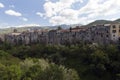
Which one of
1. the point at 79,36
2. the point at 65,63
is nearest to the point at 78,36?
the point at 79,36

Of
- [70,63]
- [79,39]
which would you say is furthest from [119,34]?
[70,63]

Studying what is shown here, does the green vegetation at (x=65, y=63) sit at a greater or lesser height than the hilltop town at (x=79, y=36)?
lesser

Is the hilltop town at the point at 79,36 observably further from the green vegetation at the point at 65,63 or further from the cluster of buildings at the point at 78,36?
the green vegetation at the point at 65,63

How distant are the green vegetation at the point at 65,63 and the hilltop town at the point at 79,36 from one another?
20095 mm

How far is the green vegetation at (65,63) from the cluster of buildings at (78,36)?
20075 millimetres

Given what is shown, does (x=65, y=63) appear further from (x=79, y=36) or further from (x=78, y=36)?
(x=78, y=36)

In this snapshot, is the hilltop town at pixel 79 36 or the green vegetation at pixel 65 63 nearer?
the green vegetation at pixel 65 63

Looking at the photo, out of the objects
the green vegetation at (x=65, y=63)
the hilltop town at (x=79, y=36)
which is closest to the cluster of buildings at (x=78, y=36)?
the hilltop town at (x=79, y=36)

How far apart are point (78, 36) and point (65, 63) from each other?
38950mm

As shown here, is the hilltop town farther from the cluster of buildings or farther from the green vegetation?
the green vegetation

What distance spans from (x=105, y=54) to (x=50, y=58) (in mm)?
24676

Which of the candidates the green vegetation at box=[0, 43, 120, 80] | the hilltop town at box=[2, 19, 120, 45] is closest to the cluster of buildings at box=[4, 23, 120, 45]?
the hilltop town at box=[2, 19, 120, 45]

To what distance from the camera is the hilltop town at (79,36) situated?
114 m

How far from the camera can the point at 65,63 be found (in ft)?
313
